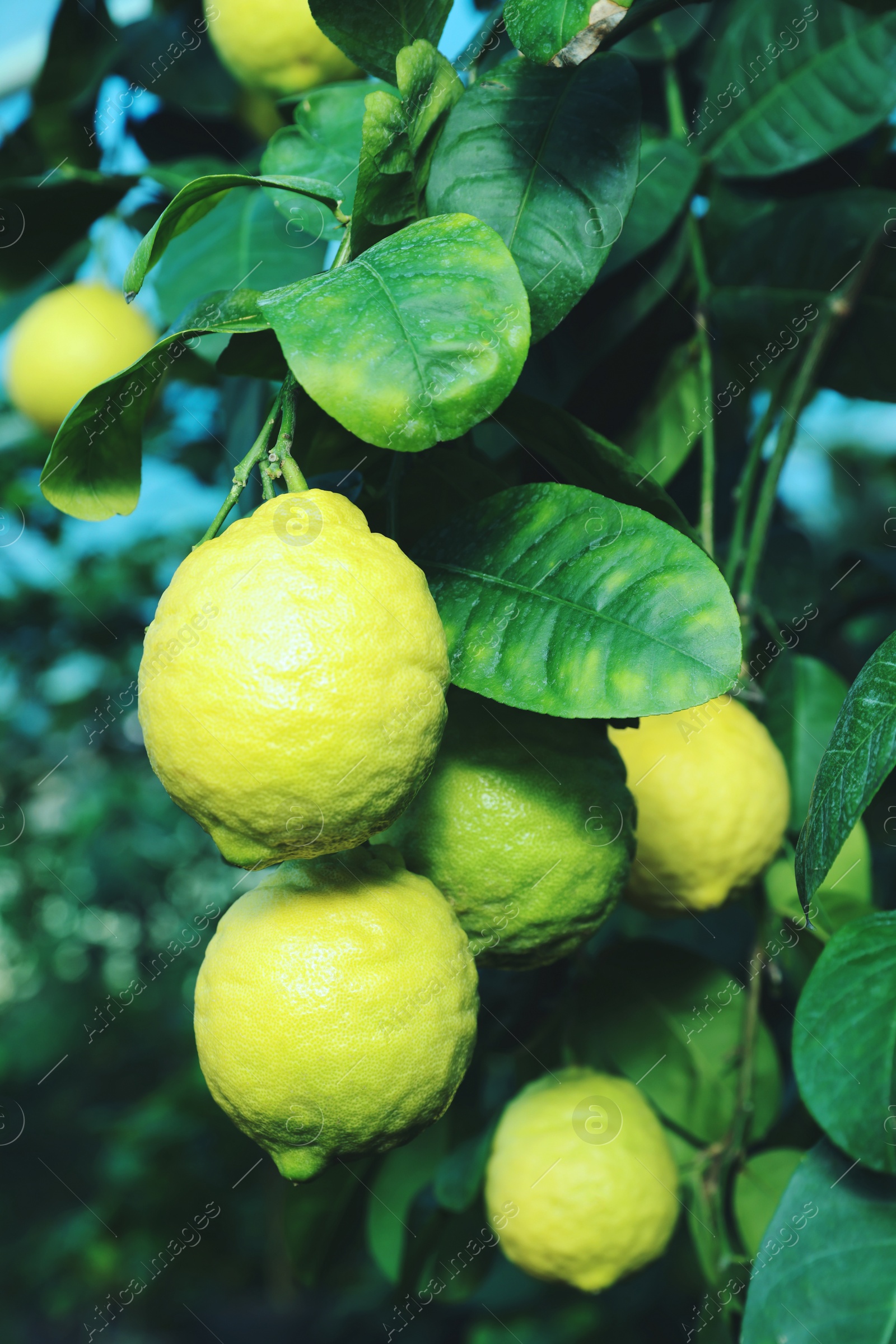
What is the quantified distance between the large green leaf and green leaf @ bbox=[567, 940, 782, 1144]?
0.43 meters

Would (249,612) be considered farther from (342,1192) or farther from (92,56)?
(92,56)

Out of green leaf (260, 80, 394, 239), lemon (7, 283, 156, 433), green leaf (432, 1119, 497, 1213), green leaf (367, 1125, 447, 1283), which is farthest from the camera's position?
lemon (7, 283, 156, 433)

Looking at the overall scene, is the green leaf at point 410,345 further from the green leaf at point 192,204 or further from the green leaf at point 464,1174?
the green leaf at point 464,1174

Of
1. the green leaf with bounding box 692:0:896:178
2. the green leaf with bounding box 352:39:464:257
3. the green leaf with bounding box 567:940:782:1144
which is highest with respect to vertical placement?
the green leaf with bounding box 352:39:464:257

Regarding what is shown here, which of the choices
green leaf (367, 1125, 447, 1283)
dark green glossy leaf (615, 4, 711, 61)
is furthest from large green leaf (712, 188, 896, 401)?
green leaf (367, 1125, 447, 1283)

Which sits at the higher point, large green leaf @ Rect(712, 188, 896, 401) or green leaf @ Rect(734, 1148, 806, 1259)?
large green leaf @ Rect(712, 188, 896, 401)

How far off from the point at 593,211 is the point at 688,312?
0.33 meters

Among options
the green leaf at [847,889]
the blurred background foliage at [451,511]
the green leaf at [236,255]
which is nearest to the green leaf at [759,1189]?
the blurred background foliage at [451,511]

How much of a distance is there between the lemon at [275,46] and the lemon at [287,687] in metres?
0.54

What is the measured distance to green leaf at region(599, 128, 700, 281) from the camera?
637 millimetres

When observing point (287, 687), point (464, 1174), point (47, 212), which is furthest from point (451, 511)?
point (47, 212)

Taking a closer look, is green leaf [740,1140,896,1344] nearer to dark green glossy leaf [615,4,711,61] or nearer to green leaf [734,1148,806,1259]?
green leaf [734,1148,806,1259]

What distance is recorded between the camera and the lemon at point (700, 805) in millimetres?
570

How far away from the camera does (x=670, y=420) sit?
2.30ft
